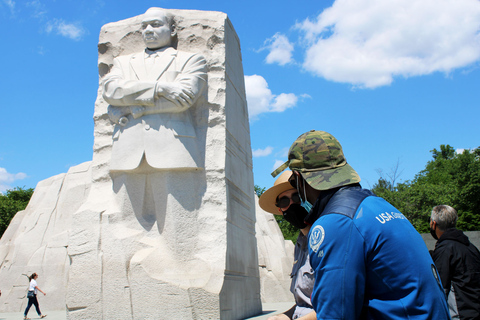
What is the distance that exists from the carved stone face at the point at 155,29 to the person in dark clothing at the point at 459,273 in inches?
152

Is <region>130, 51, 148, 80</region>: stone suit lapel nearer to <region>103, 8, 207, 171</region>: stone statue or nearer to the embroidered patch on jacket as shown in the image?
<region>103, 8, 207, 171</region>: stone statue

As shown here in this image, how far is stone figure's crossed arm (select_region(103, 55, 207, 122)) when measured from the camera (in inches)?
194

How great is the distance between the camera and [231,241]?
4996mm

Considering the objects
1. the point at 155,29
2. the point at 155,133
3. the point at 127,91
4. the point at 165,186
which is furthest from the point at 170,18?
the point at 165,186

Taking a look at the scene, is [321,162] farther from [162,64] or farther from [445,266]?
[162,64]

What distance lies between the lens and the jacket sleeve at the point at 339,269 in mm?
1318

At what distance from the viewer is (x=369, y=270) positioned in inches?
54.1

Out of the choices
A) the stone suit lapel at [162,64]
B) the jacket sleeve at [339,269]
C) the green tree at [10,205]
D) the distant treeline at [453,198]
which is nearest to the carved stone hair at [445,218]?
the jacket sleeve at [339,269]

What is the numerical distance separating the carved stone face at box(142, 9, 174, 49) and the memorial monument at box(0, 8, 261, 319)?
0.04ft

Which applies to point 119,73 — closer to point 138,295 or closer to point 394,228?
point 138,295

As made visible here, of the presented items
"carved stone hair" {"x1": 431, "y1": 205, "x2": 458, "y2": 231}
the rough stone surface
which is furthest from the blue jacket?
the rough stone surface

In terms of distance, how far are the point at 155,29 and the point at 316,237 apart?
4.62 m

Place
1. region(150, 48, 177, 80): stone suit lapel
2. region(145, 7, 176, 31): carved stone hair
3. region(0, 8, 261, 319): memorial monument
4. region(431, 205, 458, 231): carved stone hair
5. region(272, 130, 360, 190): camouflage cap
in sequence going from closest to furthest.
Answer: region(272, 130, 360, 190): camouflage cap
region(431, 205, 458, 231): carved stone hair
region(0, 8, 261, 319): memorial monument
region(150, 48, 177, 80): stone suit lapel
region(145, 7, 176, 31): carved stone hair

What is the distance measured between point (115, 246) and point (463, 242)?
3.38 meters
